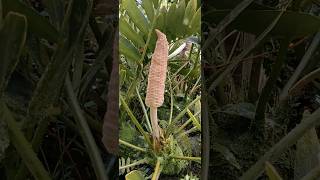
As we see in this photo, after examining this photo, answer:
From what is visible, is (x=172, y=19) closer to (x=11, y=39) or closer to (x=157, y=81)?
(x=157, y=81)

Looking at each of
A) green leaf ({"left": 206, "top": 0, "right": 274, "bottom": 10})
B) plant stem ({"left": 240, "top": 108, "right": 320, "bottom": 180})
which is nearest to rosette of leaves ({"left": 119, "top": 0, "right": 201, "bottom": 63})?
green leaf ({"left": 206, "top": 0, "right": 274, "bottom": 10})

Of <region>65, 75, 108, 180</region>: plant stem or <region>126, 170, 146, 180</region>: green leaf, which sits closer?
<region>65, 75, 108, 180</region>: plant stem

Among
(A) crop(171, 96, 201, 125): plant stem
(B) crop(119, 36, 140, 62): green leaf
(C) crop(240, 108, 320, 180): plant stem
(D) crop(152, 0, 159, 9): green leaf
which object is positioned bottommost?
(C) crop(240, 108, 320, 180): plant stem

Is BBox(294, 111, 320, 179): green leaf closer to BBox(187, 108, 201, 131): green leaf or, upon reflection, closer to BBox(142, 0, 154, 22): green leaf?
BBox(187, 108, 201, 131): green leaf

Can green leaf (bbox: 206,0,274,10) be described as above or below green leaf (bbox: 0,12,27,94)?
above

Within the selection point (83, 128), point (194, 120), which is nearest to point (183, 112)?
point (194, 120)

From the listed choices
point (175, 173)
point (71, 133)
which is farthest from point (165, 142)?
point (71, 133)
